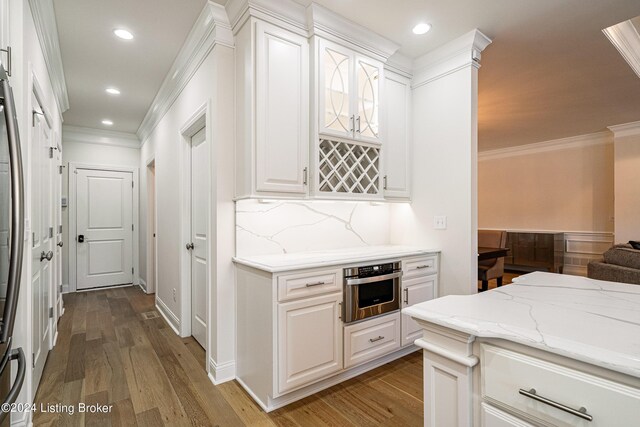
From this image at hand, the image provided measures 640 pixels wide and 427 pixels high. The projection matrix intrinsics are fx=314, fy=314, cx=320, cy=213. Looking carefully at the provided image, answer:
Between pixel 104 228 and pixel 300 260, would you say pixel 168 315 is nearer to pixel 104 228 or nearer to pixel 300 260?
pixel 300 260

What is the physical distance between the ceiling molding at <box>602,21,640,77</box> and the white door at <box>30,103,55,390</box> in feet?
14.8

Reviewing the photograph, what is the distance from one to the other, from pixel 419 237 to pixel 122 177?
17.0 ft

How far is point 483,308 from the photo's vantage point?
1.09m

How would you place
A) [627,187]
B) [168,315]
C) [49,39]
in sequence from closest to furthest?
[49,39]
[168,315]
[627,187]

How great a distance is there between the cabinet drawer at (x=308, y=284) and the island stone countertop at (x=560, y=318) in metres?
1.05

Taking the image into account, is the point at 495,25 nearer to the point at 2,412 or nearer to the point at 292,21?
the point at 292,21

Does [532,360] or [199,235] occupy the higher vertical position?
[199,235]

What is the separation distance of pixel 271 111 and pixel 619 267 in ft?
12.7

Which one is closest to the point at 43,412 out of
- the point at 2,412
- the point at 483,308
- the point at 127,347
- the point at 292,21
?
the point at 127,347

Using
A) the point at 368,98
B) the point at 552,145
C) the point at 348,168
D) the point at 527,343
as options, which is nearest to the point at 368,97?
the point at 368,98

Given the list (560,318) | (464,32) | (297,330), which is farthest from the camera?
(464,32)

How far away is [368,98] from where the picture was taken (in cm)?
274

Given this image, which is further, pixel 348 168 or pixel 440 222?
pixel 440 222

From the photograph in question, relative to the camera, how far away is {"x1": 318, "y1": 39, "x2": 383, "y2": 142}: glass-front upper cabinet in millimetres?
2438
